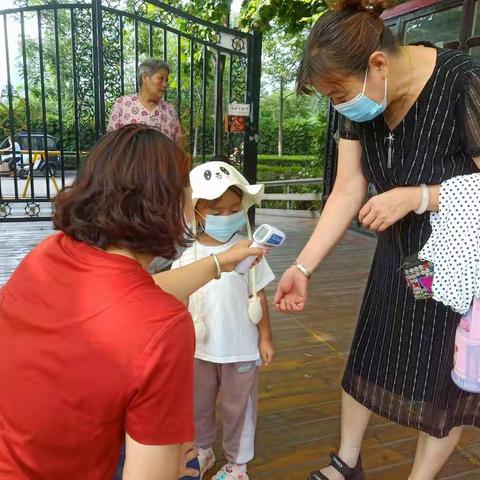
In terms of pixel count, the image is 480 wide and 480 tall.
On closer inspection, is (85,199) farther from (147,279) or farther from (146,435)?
(146,435)

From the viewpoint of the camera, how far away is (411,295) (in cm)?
154

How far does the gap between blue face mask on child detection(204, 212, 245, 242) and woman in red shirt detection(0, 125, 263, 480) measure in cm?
70

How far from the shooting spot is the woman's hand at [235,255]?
1459 mm

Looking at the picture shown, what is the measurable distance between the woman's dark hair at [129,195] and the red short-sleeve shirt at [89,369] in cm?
6

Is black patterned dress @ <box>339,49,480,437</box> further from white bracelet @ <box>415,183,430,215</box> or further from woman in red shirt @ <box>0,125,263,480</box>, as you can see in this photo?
woman in red shirt @ <box>0,125,263,480</box>

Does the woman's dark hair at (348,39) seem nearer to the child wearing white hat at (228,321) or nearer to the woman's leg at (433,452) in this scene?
the child wearing white hat at (228,321)

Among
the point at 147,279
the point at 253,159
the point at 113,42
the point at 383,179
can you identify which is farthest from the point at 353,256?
the point at 147,279

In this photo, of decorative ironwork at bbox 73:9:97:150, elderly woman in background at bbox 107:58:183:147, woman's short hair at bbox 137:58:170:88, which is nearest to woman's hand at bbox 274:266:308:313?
elderly woman in background at bbox 107:58:183:147

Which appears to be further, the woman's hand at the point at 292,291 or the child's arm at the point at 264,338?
the child's arm at the point at 264,338

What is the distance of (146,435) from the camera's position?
89 centimetres

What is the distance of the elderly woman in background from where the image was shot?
3.80m

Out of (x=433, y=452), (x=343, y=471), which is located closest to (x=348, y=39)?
(x=433, y=452)

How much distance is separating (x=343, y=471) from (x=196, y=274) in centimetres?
96

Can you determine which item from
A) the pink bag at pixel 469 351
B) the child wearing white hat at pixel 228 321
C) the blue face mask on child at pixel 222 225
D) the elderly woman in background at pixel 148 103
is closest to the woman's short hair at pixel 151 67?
the elderly woman in background at pixel 148 103
